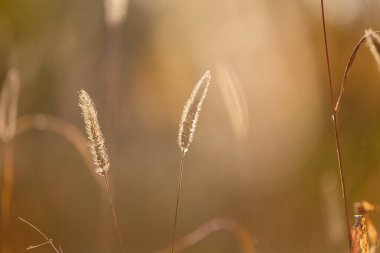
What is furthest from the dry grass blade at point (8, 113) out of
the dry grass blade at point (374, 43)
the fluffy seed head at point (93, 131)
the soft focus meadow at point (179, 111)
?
the soft focus meadow at point (179, 111)

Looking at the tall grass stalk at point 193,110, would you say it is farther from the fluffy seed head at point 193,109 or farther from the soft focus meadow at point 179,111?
the soft focus meadow at point 179,111

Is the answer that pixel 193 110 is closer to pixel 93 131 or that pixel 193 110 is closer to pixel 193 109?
pixel 193 109

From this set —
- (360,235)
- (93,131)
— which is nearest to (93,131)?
(93,131)

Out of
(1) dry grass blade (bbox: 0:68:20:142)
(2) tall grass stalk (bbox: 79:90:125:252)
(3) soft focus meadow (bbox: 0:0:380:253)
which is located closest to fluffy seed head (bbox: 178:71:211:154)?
(2) tall grass stalk (bbox: 79:90:125:252)

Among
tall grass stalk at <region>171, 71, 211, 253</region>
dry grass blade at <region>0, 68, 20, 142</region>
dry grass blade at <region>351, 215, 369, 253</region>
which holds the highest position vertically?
dry grass blade at <region>0, 68, 20, 142</region>

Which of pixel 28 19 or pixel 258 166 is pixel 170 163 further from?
pixel 28 19

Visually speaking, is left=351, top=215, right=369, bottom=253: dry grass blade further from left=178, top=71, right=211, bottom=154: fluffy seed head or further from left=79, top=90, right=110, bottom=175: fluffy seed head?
left=79, top=90, right=110, bottom=175: fluffy seed head
